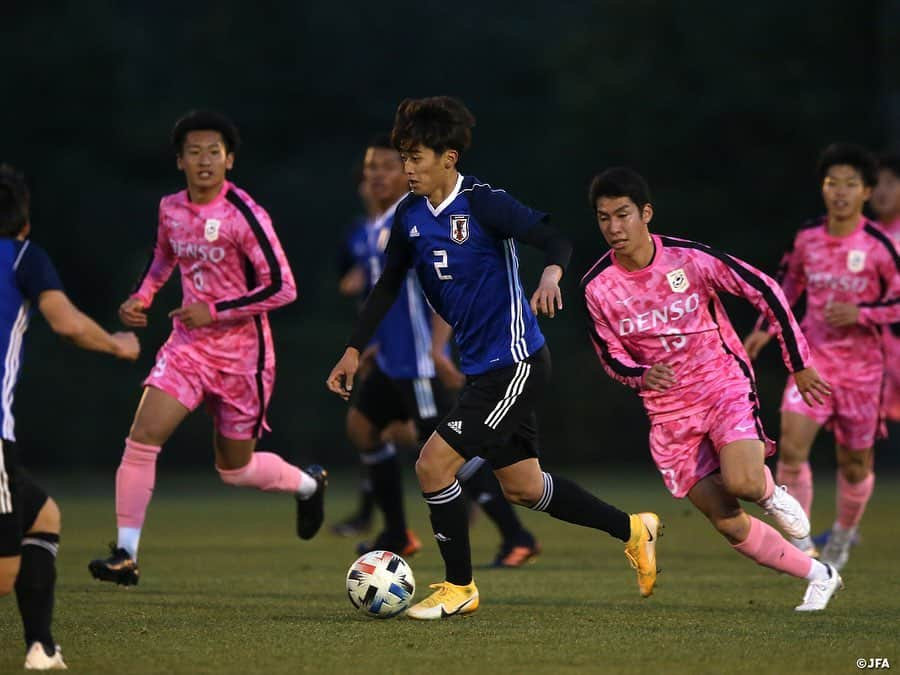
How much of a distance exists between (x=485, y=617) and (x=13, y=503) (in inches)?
90.8

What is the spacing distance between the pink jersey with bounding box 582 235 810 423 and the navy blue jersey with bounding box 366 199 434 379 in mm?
2934

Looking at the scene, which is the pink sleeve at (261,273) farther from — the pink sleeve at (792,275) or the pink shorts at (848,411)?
the pink shorts at (848,411)

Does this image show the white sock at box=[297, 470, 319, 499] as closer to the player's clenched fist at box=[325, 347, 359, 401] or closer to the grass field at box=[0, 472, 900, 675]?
the grass field at box=[0, 472, 900, 675]

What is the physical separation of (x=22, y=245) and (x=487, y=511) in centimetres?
462

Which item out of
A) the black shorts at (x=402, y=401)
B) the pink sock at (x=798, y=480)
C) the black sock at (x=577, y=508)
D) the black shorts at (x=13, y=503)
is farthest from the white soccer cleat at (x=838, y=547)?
the black shorts at (x=13, y=503)

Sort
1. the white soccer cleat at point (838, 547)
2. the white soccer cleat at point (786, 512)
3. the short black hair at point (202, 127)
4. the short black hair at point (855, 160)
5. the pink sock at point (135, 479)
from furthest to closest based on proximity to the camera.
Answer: the white soccer cleat at point (838, 547) → the short black hair at point (855, 160) → the short black hair at point (202, 127) → the pink sock at point (135, 479) → the white soccer cleat at point (786, 512)

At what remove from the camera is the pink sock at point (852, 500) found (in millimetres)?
9844

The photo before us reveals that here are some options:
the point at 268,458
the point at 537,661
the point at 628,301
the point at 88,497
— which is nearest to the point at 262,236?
the point at 268,458

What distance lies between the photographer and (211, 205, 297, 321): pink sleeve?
27.6 ft

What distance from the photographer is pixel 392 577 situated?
7.09 metres

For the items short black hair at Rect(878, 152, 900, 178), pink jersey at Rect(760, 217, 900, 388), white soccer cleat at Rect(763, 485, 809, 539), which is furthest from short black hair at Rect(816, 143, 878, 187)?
white soccer cleat at Rect(763, 485, 809, 539)

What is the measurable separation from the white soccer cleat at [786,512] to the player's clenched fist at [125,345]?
284 centimetres

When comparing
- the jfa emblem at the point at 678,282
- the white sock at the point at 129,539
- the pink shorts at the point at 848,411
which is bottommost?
the white sock at the point at 129,539

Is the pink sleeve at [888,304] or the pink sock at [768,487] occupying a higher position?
the pink sleeve at [888,304]
